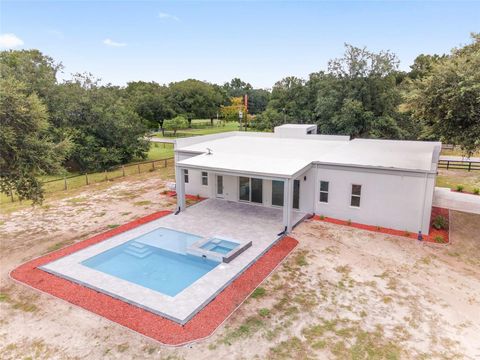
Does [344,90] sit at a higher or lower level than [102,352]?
higher

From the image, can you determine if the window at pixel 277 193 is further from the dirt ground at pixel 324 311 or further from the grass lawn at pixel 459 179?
the grass lawn at pixel 459 179

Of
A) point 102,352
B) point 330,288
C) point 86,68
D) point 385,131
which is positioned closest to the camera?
point 102,352

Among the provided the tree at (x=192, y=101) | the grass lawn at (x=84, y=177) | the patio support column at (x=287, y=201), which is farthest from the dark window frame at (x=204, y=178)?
the tree at (x=192, y=101)

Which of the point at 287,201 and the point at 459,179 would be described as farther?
the point at 459,179

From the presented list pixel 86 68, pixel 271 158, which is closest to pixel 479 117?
pixel 271 158

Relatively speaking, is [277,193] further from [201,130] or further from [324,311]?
[201,130]

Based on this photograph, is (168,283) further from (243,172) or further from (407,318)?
(407,318)

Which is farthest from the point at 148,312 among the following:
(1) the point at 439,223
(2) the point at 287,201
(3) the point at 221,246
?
(1) the point at 439,223
